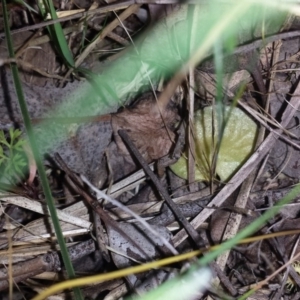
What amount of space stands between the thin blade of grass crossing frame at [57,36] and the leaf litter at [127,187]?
0.07m

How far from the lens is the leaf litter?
5.14 ft

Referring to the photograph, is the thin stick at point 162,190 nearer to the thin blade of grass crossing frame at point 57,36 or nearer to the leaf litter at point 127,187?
the leaf litter at point 127,187

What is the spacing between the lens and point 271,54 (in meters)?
1.60

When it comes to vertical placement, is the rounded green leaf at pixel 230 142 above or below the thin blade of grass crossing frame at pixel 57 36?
below

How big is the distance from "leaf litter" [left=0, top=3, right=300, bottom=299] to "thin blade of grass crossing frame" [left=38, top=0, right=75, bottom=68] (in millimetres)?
71

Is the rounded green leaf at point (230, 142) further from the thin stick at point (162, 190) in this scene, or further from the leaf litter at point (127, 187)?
the thin stick at point (162, 190)

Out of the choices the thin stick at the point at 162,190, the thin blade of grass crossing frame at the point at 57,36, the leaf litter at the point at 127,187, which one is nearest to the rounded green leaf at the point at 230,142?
the leaf litter at the point at 127,187

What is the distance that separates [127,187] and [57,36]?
22.7 inches

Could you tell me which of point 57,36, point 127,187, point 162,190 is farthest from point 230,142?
point 57,36

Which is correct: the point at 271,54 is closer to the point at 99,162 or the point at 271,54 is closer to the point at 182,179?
the point at 182,179

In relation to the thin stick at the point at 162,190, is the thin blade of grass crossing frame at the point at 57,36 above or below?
above

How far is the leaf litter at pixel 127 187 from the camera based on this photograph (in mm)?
1565

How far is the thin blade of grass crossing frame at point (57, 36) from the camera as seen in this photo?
154 centimetres

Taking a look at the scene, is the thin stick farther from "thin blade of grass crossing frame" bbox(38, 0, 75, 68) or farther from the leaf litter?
"thin blade of grass crossing frame" bbox(38, 0, 75, 68)
